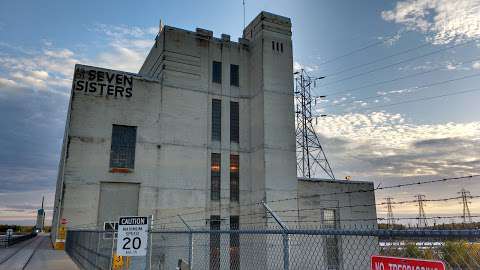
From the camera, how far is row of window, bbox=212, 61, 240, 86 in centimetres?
3691

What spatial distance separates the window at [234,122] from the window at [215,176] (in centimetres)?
235

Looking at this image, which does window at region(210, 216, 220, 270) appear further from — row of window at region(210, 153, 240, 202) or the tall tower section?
the tall tower section

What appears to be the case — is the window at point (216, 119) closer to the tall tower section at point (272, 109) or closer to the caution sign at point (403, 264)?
the tall tower section at point (272, 109)

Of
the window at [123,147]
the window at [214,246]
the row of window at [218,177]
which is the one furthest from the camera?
the row of window at [218,177]

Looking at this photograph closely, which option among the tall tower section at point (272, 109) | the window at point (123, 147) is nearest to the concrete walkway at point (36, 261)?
the window at point (123, 147)

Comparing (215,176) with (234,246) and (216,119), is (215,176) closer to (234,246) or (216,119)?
(216,119)

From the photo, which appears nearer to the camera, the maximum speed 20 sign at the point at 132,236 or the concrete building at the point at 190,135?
the maximum speed 20 sign at the point at 132,236

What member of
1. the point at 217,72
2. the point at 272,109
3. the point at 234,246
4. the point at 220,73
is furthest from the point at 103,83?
the point at 234,246

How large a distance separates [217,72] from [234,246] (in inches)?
638

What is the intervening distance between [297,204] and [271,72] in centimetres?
1253

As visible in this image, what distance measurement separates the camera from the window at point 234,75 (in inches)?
1485

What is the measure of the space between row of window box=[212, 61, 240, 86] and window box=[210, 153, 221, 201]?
24.1 ft

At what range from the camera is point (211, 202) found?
33.9 meters

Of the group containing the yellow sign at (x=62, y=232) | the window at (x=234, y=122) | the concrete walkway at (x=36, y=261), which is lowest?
the concrete walkway at (x=36, y=261)
